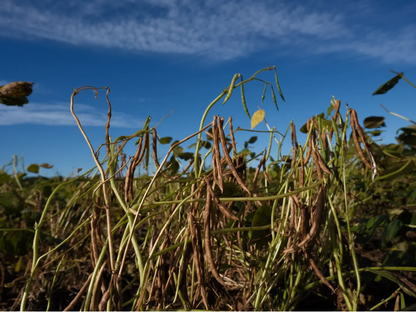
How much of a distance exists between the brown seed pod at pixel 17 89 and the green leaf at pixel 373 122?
1315mm

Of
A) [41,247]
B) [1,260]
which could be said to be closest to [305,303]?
[41,247]

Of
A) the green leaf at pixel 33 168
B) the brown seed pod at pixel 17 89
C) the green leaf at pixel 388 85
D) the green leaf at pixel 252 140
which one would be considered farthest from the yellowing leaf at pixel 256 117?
the green leaf at pixel 33 168

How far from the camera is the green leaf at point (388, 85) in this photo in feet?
4.11

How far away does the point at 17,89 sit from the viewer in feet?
2.88

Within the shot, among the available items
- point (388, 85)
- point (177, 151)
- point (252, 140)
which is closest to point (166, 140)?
point (177, 151)

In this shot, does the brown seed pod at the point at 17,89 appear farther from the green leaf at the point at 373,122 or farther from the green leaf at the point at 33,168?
the green leaf at the point at 33,168

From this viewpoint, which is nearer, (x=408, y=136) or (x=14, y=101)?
(x=14, y=101)

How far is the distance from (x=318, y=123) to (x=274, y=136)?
0.19 meters

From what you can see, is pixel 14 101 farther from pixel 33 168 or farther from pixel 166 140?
pixel 33 168

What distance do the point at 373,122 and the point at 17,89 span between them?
136 cm

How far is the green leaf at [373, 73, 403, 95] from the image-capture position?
4.11 ft

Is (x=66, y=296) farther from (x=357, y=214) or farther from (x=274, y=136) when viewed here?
(x=357, y=214)

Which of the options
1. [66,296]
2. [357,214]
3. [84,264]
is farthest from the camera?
[357,214]

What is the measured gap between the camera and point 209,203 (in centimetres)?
60
